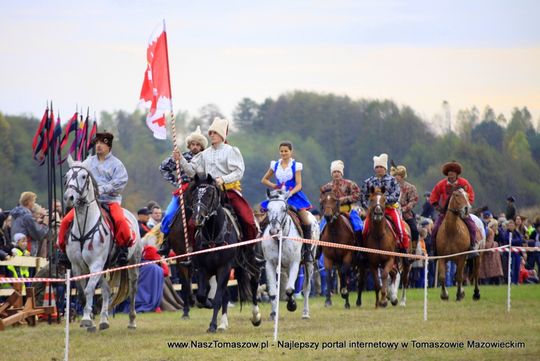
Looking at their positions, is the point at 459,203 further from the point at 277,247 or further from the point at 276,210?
the point at 276,210

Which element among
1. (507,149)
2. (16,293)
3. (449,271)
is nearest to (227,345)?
(16,293)

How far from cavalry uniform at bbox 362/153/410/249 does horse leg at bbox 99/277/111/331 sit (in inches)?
272

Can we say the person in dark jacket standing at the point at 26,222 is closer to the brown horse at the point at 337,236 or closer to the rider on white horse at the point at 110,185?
the rider on white horse at the point at 110,185

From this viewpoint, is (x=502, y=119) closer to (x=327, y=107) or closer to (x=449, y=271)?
(x=327, y=107)

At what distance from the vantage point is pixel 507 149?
54031 mm

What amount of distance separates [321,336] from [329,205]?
26.0ft

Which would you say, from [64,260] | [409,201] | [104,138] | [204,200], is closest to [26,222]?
[64,260]

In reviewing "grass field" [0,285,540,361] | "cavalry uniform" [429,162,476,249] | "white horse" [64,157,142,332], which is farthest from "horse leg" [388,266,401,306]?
"white horse" [64,157,142,332]

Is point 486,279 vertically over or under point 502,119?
under

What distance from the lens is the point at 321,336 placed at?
15.9 meters

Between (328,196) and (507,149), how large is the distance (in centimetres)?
3201

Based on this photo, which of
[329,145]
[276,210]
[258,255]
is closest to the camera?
[276,210]

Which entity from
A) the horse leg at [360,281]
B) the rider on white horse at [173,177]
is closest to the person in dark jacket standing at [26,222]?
the rider on white horse at [173,177]

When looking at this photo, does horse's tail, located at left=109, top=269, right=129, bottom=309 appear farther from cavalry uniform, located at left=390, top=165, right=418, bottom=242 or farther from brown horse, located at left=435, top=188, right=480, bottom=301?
cavalry uniform, located at left=390, top=165, right=418, bottom=242
